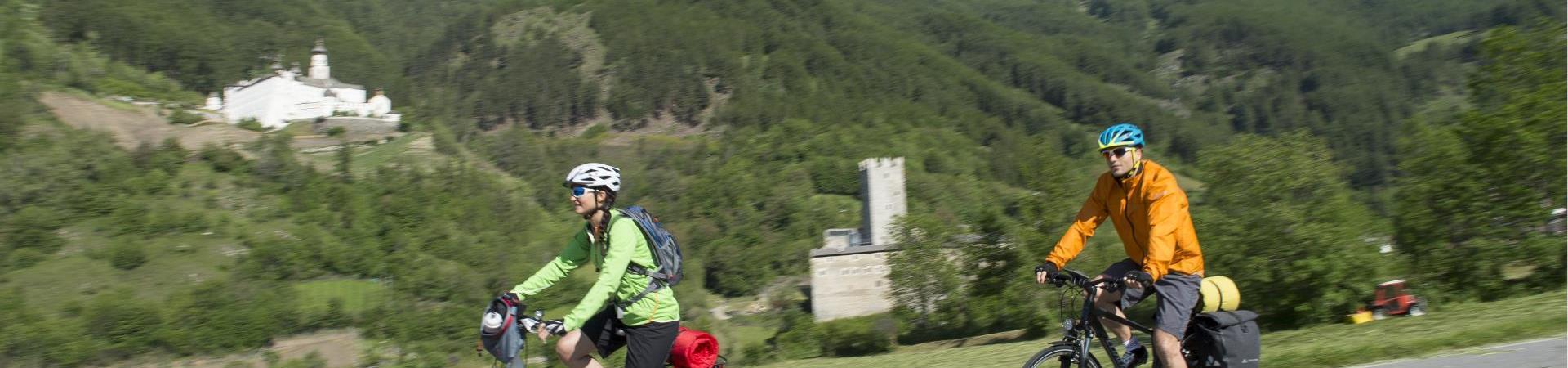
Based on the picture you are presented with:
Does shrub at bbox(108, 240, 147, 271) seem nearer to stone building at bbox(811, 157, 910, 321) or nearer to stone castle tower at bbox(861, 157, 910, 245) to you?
stone castle tower at bbox(861, 157, 910, 245)

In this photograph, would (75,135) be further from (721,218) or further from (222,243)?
(721,218)

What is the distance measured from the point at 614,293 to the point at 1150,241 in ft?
8.98

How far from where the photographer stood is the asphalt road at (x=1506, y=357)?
732 centimetres

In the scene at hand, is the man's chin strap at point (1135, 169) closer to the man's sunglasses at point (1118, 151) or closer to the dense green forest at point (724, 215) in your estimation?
the man's sunglasses at point (1118, 151)

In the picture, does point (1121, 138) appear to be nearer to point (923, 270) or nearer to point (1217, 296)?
point (1217, 296)

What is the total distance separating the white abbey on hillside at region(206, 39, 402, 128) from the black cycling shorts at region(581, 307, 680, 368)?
18718 cm

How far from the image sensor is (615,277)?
5414mm

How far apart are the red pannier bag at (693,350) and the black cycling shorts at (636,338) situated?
4cm

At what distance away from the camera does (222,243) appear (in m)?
136

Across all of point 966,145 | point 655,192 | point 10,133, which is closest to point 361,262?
point 655,192

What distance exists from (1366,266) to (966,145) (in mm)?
164556

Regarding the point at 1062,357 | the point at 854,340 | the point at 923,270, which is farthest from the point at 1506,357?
the point at 854,340

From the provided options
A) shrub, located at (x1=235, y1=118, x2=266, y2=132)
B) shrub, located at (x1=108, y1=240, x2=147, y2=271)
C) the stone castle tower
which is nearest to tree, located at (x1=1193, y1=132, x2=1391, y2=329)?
the stone castle tower

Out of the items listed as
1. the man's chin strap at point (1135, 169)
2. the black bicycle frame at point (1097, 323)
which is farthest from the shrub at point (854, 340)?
the man's chin strap at point (1135, 169)
